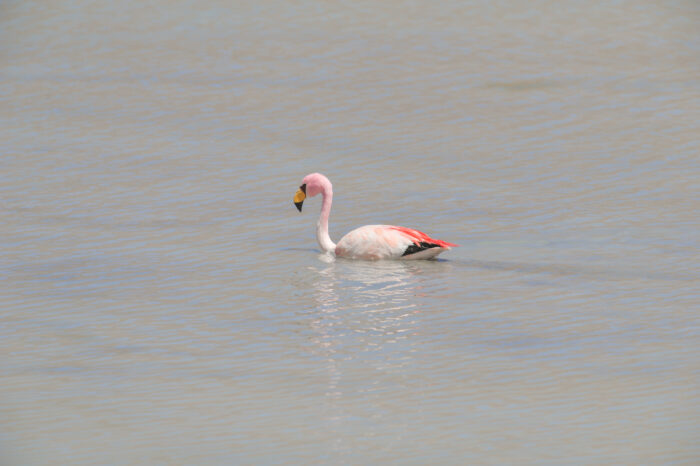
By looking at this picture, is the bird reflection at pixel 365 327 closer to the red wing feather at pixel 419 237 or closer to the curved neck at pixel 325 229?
the red wing feather at pixel 419 237

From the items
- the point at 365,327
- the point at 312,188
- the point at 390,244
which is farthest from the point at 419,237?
the point at 365,327

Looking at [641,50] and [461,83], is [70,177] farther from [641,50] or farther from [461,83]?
[641,50]

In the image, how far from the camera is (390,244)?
1255cm

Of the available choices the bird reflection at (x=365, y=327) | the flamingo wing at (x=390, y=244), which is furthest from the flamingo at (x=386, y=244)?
the bird reflection at (x=365, y=327)

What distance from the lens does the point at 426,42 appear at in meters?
21.7

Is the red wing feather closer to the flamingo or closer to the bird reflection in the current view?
the flamingo

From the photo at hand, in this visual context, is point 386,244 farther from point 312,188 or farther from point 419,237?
point 312,188

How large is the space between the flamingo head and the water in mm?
366

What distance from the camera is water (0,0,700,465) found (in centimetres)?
765

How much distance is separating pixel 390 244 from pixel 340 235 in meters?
1.31

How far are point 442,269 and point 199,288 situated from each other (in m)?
2.29

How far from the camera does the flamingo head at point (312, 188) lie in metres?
13.6

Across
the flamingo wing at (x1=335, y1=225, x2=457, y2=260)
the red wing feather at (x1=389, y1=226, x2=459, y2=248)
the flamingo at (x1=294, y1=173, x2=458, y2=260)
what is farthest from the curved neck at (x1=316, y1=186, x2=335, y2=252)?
the red wing feather at (x1=389, y1=226, x2=459, y2=248)

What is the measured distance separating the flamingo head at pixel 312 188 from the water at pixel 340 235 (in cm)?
37
